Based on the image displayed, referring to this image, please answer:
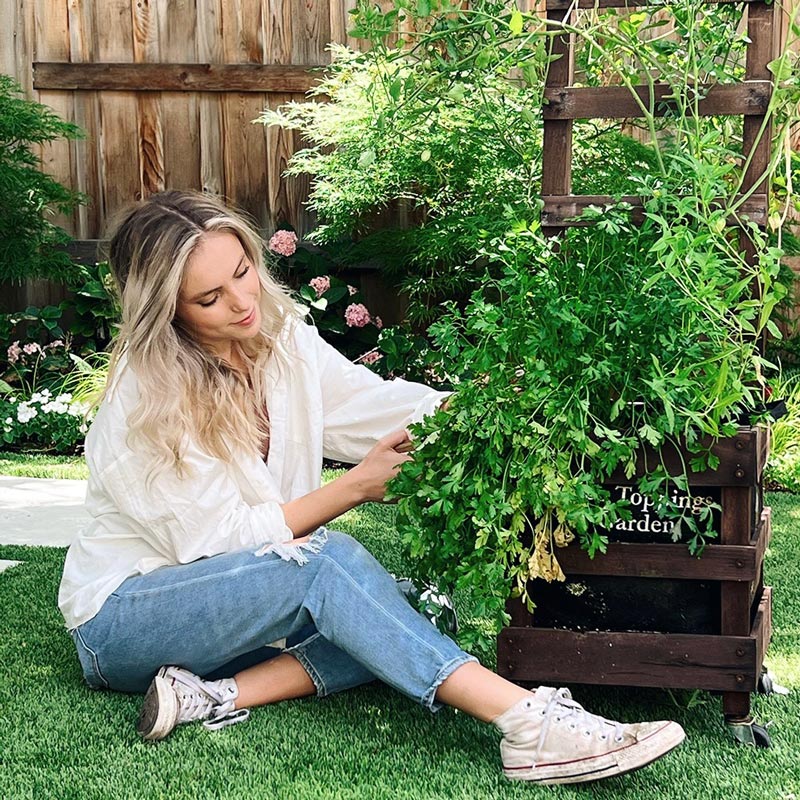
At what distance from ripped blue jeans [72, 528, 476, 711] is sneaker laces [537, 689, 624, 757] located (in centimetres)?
15

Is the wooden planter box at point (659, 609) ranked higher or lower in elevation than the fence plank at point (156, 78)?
lower

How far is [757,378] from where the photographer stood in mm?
1731

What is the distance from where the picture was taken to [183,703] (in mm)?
1872

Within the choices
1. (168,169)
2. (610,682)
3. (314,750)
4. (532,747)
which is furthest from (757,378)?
(168,169)

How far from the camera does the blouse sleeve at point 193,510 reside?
6.20ft

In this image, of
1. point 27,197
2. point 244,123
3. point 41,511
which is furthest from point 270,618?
point 244,123

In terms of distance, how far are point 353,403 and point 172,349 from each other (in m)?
0.38

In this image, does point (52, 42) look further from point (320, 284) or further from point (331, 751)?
point (331, 751)

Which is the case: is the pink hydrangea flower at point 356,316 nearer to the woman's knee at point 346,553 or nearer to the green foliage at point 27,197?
the green foliage at point 27,197

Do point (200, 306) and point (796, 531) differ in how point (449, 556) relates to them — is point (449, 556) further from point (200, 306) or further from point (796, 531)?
point (796, 531)

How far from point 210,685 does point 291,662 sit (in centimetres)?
16

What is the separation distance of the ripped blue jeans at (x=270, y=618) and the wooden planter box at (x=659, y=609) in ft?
0.56

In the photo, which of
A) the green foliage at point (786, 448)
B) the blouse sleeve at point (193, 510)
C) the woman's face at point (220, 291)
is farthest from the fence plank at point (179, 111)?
the blouse sleeve at point (193, 510)

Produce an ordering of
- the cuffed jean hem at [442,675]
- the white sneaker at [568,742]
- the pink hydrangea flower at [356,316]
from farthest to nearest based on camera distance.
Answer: the pink hydrangea flower at [356,316] < the cuffed jean hem at [442,675] < the white sneaker at [568,742]
